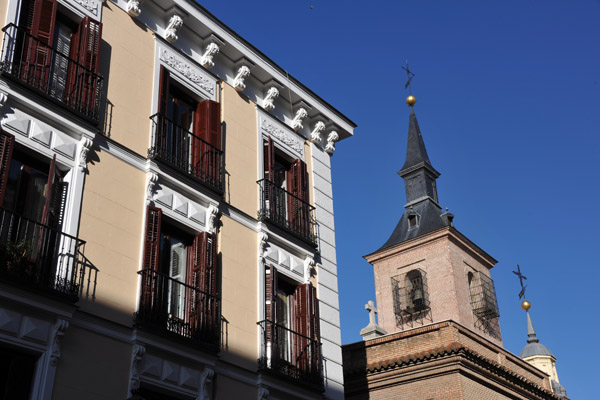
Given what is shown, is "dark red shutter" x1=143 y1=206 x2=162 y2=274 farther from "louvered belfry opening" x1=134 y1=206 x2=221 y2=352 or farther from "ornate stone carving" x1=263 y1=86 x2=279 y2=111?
"ornate stone carving" x1=263 y1=86 x2=279 y2=111

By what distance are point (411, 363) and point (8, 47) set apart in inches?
600

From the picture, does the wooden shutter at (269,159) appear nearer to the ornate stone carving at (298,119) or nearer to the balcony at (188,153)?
the ornate stone carving at (298,119)

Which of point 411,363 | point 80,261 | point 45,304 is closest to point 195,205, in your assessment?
point 80,261

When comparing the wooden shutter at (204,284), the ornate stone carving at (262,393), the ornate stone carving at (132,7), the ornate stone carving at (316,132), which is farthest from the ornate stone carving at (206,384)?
the ornate stone carving at (316,132)

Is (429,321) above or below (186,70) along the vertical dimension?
above

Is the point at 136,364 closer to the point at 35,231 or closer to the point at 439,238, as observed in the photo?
the point at 35,231

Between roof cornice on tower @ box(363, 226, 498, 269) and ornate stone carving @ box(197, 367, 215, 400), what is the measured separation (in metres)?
28.6

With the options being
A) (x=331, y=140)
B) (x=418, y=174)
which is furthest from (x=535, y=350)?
(x=331, y=140)

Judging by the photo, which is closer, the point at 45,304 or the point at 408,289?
the point at 45,304

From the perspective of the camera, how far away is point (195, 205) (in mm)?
13984

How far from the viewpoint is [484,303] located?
131 feet

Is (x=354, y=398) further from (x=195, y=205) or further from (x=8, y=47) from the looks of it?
(x=8, y=47)

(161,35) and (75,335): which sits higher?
(161,35)

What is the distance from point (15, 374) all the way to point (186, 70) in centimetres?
733
